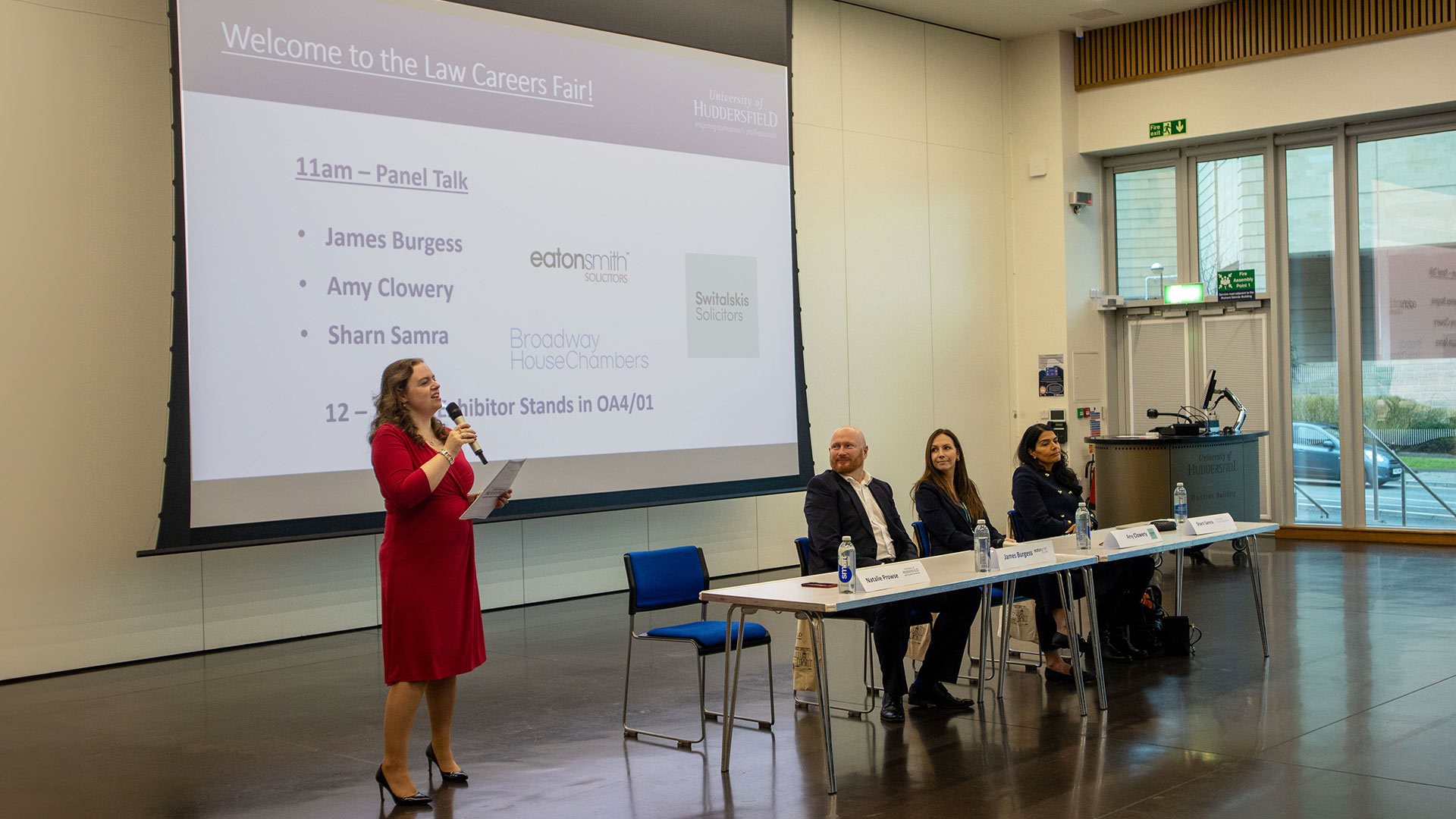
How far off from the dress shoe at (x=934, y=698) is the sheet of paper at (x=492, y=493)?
223 cm

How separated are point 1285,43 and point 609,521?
7.88 meters

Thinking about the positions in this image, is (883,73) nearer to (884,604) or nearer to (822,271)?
(822,271)

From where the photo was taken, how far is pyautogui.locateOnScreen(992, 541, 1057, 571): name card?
16.8 ft

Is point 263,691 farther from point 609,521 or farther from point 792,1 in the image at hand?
point 792,1

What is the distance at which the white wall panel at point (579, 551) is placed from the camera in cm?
895

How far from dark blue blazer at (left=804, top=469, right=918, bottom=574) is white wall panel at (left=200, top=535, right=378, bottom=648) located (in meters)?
3.72

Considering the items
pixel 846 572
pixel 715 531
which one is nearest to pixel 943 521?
pixel 846 572

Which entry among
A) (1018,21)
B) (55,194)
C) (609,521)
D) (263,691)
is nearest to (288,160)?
(55,194)

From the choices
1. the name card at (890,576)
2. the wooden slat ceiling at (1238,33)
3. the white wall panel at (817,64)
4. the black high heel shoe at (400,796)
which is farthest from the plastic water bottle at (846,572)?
the wooden slat ceiling at (1238,33)

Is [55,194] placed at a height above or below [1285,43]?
below

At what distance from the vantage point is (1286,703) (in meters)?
5.27

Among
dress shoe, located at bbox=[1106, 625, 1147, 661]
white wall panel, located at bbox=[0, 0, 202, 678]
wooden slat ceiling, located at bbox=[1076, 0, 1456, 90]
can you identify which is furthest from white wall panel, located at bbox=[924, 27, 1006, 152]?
white wall panel, located at bbox=[0, 0, 202, 678]

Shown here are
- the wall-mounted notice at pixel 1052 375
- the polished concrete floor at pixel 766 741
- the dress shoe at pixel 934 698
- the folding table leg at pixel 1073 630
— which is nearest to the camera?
the polished concrete floor at pixel 766 741

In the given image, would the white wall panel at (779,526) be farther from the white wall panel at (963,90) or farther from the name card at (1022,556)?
the name card at (1022,556)
